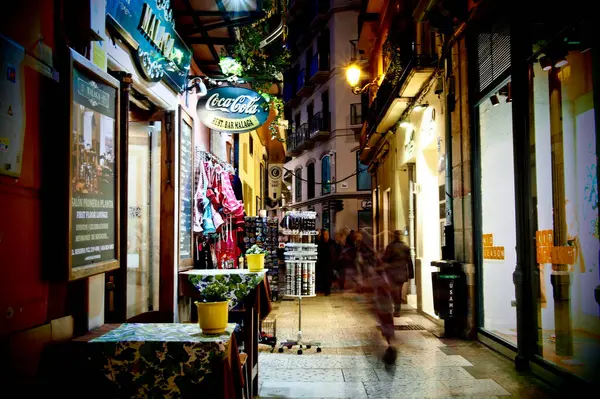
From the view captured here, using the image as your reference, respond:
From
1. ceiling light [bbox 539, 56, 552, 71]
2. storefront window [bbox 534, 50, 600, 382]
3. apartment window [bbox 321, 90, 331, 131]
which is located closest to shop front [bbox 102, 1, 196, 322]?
ceiling light [bbox 539, 56, 552, 71]

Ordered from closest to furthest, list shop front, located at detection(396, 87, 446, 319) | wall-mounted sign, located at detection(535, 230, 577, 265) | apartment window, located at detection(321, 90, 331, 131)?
wall-mounted sign, located at detection(535, 230, 577, 265) < shop front, located at detection(396, 87, 446, 319) < apartment window, located at detection(321, 90, 331, 131)

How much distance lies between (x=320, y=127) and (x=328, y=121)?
75 cm

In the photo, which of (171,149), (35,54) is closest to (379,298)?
(171,149)

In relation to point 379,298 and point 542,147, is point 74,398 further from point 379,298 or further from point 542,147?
point 542,147

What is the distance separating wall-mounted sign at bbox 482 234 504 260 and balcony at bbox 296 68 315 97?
107 ft

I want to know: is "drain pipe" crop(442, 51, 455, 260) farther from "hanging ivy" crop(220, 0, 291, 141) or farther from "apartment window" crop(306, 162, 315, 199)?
"apartment window" crop(306, 162, 315, 199)

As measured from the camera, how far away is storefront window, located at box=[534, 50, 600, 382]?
610 centimetres

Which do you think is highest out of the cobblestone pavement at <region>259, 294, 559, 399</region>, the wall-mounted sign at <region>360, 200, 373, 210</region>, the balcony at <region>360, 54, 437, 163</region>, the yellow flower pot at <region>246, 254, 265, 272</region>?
the balcony at <region>360, 54, 437, 163</region>

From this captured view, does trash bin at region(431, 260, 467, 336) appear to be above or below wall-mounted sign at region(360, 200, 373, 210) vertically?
below

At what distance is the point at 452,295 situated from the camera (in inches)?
382

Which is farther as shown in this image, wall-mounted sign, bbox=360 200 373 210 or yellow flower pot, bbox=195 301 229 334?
wall-mounted sign, bbox=360 200 373 210

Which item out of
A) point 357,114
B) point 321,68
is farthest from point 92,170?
point 321,68

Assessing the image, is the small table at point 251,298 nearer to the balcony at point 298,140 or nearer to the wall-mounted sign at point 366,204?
the wall-mounted sign at point 366,204

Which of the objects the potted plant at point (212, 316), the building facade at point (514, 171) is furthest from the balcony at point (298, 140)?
the potted plant at point (212, 316)
